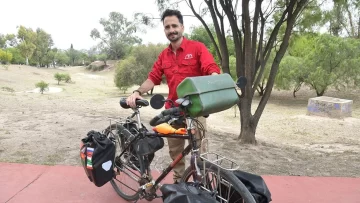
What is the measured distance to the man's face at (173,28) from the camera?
2.60 meters

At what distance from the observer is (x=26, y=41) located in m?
50.1

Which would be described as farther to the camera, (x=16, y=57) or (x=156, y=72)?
(x=16, y=57)

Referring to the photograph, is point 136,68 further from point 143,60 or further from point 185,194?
point 185,194

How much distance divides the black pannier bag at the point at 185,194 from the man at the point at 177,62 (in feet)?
2.74

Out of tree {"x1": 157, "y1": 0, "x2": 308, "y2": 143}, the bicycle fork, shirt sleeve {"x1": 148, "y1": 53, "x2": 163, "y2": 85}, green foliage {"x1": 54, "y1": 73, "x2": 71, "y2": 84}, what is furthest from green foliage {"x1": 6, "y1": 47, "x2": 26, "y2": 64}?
the bicycle fork

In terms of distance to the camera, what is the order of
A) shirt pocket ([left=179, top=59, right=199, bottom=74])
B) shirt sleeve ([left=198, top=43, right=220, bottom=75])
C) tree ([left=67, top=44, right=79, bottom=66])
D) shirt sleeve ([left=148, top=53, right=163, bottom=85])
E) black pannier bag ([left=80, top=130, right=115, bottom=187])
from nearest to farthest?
black pannier bag ([left=80, top=130, right=115, bottom=187])
shirt sleeve ([left=198, top=43, right=220, bottom=75])
shirt pocket ([left=179, top=59, right=199, bottom=74])
shirt sleeve ([left=148, top=53, right=163, bottom=85])
tree ([left=67, top=44, right=79, bottom=66])

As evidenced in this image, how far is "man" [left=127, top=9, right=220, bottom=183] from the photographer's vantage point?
8.56 feet

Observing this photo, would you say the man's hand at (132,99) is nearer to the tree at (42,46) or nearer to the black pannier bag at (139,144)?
the black pannier bag at (139,144)

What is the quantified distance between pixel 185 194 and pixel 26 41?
54.4 meters

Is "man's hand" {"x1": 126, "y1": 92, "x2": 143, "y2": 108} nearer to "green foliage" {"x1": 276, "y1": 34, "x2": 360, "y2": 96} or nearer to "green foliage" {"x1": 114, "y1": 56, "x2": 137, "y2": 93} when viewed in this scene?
"green foliage" {"x1": 276, "y1": 34, "x2": 360, "y2": 96}

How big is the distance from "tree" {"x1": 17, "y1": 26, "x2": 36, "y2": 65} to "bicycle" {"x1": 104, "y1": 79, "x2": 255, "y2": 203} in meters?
51.4

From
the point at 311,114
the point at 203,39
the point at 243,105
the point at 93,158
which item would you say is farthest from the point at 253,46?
the point at 203,39

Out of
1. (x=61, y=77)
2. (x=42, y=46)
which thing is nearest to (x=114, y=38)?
(x=42, y=46)

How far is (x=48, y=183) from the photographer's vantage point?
128 inches
